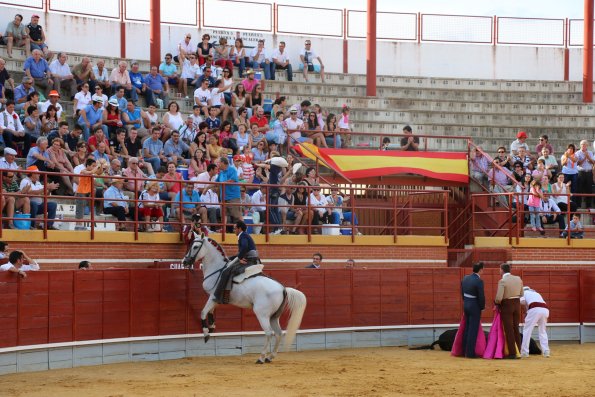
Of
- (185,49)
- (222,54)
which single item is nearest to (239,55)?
(222,54)

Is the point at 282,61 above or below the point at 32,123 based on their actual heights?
above

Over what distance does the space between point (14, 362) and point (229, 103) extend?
34.6 feet

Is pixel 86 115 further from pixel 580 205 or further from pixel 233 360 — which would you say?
pixel 580 205

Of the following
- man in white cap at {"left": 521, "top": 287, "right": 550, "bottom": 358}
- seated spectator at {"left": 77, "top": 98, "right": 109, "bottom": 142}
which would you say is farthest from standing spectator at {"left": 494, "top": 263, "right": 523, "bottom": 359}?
seated spectator at {"left": 77, "top": 98, "right": 109, "bottom": 142}

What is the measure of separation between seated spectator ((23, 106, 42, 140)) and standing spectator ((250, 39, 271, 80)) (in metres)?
9.34

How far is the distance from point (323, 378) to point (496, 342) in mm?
3956

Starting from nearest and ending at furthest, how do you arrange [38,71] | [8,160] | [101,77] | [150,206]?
1. [8,160]
2. [150,206]
3. [38,71]
4. [101,77]

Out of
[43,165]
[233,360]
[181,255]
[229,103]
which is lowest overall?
[233,360]

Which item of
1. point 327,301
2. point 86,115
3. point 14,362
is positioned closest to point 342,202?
point 327,301

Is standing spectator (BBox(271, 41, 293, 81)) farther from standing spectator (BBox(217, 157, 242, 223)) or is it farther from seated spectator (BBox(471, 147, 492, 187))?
standing spectator (BBox(217, 157, 242, 223))

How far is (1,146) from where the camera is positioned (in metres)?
17.9

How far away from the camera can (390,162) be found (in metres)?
23.9

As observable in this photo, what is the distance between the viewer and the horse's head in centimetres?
1567

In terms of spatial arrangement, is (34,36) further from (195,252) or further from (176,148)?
(195,252)
